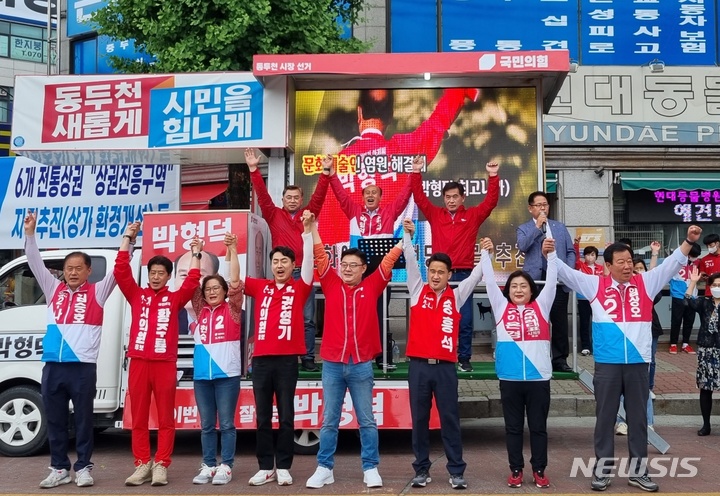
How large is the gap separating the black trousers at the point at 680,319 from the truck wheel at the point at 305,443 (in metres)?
8.07

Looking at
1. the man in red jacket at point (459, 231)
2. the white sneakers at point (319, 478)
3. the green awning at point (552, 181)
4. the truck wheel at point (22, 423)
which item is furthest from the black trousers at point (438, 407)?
the green awning at point (552, 181)

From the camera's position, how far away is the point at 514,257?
8.48 metres

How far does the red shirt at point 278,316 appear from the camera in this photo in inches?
243

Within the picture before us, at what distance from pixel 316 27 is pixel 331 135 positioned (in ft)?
11.1

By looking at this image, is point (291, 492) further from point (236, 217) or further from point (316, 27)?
point (316, 27)

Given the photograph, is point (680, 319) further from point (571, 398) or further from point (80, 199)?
point (80, 199)

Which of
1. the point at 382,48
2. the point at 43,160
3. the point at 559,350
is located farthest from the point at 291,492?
the point at 382,48

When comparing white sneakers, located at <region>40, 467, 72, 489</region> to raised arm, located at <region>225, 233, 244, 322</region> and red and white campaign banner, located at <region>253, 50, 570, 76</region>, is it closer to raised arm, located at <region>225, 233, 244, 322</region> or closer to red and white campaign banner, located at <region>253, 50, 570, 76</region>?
raised arm, located at <region>225, 233, 244, 322</region>

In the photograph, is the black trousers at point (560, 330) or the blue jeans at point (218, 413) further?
the black trousers at point (560, 330)

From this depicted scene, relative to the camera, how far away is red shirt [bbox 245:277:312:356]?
6.18m

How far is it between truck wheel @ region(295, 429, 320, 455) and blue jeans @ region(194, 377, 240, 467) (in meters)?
1.10

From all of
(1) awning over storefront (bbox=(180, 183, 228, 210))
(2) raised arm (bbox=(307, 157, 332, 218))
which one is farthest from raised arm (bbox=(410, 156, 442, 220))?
(1) awning over storefront (bbox=(180, 183, 228, 210))

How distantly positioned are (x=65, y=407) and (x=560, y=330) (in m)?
4.71

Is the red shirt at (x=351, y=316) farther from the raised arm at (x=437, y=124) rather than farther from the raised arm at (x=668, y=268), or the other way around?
the raised arm at (x=437, y=124)
